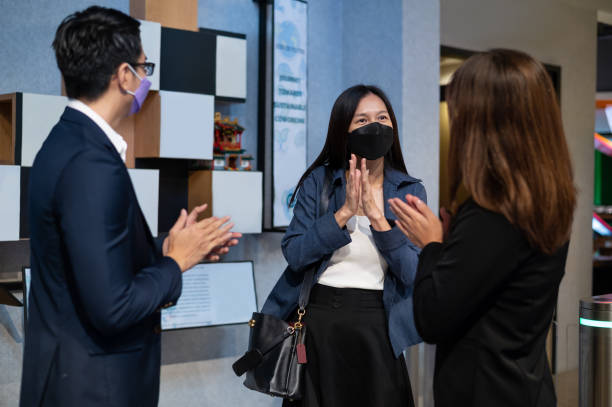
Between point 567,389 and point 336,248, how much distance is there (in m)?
1.87

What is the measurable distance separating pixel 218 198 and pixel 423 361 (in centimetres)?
150

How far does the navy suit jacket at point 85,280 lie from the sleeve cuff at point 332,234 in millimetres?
717

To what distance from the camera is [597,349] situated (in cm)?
231

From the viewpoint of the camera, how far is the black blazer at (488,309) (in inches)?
47.8

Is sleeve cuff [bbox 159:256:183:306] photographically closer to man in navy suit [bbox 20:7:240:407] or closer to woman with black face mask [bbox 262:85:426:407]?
man in navy suit [bbox 20:7:240:407]

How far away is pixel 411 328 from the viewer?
1.99 meters

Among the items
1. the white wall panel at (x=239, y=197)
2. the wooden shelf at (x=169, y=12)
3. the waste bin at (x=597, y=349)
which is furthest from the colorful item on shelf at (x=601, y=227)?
the wooden shelf at (x=169, y=12)

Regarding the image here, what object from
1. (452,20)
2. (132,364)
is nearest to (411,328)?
(132,364)

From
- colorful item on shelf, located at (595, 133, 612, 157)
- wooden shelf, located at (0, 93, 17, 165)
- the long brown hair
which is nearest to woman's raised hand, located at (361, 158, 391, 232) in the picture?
the long brown hair

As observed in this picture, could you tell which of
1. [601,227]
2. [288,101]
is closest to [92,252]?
[288,101]

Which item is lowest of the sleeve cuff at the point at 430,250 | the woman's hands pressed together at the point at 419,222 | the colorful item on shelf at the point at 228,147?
the sleeve cuff at the point at 430,250

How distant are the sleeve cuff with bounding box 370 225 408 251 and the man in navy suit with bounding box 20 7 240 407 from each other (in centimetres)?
76

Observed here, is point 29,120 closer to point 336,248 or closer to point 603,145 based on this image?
point 336,248

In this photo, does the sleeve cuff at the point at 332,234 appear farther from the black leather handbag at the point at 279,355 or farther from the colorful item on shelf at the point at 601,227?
the colorful item on shelf at the point at 601,227
